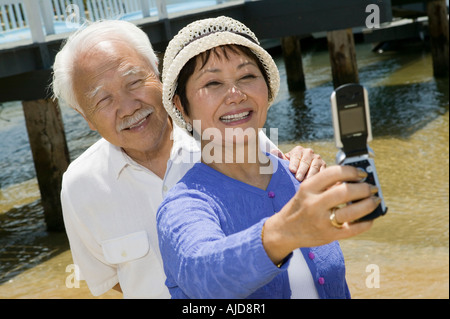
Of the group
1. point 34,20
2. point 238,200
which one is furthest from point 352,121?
point 34,20

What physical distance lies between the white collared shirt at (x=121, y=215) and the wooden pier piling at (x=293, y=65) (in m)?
12.5

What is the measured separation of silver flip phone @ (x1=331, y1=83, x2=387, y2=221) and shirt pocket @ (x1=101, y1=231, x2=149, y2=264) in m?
1.49

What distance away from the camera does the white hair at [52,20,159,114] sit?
2844 mm

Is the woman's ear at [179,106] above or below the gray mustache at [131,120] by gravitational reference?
above

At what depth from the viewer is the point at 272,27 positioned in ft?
33.7

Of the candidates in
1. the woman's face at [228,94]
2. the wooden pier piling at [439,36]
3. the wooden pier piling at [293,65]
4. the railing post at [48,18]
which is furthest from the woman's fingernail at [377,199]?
the wooden pier piling at [293,65]

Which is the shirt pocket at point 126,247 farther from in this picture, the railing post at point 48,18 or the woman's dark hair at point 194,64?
the railing post at point 48,18

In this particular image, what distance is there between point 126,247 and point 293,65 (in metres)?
12.9

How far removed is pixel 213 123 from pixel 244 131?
9 centimetres

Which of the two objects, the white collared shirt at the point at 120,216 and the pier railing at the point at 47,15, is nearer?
the white collared shirt at the point at 120,216

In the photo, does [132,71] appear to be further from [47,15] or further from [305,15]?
[305,15]

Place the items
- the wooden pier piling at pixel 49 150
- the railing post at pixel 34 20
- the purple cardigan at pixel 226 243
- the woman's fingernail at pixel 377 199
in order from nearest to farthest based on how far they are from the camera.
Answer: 1. the woman's fingernail at pixel 377 199
2. the purple cardigan at pixel 226 243
3. the railing post at pixel 34 20
4. the wooden pier piling at pixel 49 150

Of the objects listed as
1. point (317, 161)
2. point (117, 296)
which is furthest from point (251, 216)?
point (117, 296)

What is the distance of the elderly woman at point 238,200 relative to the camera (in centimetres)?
132
